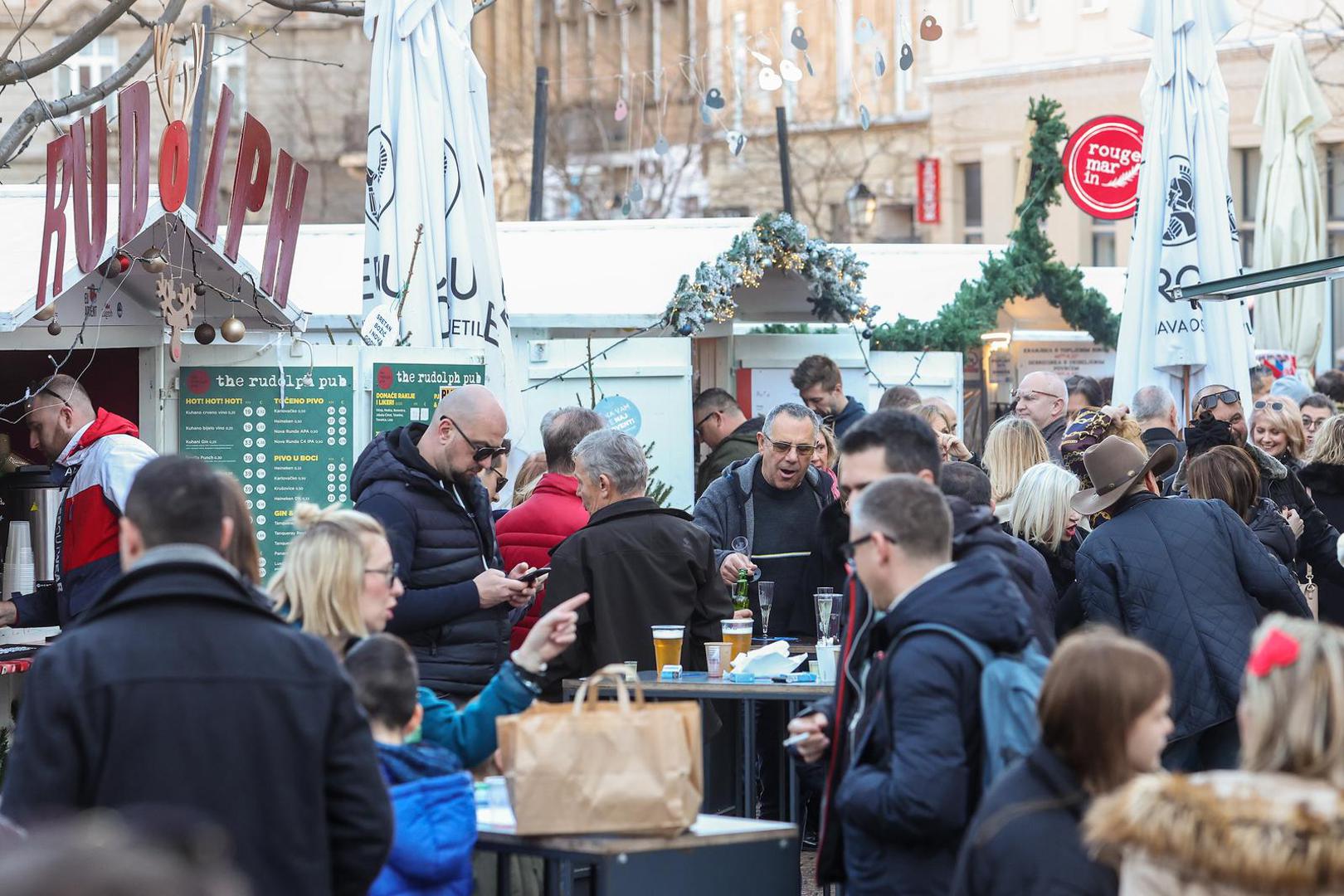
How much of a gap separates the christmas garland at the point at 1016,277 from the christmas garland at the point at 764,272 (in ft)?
2.69

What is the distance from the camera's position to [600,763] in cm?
442

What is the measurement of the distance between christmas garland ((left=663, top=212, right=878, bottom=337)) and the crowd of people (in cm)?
486

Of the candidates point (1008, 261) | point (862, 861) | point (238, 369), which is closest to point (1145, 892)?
point (862, 861)

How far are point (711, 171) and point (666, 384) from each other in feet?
87.6

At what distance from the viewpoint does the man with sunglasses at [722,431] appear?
34.1 feet

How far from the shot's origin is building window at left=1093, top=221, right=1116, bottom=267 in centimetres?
3209

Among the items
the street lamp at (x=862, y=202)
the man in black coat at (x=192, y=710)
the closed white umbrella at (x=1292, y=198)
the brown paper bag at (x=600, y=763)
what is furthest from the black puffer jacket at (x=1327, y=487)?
the street lamp at (x=862, y=202)

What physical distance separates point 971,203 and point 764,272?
2195cm

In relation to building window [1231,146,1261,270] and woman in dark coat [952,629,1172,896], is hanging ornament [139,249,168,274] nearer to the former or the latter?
woman in dark coat [952,629,1172,896]

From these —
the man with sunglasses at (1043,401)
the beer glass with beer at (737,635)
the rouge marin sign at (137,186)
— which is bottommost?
the beer glass with beer at (737,635)

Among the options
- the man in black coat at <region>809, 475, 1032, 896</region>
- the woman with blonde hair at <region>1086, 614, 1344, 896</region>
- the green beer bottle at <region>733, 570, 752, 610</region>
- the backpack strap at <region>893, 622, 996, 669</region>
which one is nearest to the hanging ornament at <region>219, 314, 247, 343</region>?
the green beer bottle at <region>733, 570, 752, 610</region>

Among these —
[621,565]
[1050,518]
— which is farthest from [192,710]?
[1050,518]

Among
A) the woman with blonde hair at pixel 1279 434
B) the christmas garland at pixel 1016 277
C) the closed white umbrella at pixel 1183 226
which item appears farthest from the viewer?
the christmas garland at pixel 1016 277

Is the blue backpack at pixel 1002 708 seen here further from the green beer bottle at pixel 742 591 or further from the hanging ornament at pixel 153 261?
the hanging ornament at pixel 153 261
